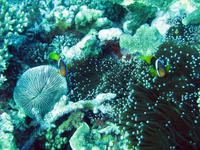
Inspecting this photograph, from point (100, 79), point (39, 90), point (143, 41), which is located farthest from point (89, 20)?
point (39, 90)

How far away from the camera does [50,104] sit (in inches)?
143

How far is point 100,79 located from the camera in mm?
3898

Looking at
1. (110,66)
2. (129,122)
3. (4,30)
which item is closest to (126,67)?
(110,66)

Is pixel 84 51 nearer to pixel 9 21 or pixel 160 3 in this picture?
pixel 9 21

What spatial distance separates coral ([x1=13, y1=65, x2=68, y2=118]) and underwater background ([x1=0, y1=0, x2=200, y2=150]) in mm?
22

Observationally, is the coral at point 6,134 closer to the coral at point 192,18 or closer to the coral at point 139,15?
the coral at point 139,15

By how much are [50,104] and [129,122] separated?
1.92 meters

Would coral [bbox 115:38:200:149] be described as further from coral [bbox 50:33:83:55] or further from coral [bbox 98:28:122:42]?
coral [bbox 50:33:83:55]

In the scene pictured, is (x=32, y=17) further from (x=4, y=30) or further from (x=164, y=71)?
(x=164, y=71)

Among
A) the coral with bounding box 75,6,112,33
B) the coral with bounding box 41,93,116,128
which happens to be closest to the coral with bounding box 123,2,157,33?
the coral with bounding box 75,6,112,33

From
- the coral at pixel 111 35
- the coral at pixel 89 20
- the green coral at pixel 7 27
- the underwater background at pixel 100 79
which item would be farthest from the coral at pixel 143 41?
the green coral at pixel 7 27

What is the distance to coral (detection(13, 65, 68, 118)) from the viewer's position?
354cm

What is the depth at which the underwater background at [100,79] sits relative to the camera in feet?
8.45

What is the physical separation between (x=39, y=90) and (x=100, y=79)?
1.44 m
